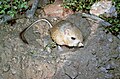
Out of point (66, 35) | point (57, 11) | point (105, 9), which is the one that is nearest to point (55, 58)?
point (66, 35)

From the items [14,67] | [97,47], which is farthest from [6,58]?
[97,47]

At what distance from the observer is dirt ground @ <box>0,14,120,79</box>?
146 inches

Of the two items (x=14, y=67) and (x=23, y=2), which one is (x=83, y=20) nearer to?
(x=23, y=2)

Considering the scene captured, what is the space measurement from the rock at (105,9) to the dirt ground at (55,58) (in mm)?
337

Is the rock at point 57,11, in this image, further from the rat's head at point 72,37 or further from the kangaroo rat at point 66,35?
the rat's head at point 72,37

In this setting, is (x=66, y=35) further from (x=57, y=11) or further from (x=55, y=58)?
(x=57, y=11)

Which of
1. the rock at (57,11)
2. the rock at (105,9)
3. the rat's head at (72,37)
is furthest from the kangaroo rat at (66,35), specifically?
the rock at (105,9)

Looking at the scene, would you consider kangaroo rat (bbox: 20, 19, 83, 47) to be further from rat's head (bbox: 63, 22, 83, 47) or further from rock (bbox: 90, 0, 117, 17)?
rock (bbox: 90, 0, 117, 17)

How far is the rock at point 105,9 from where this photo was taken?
4418 millimetres

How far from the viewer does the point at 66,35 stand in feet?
13.1

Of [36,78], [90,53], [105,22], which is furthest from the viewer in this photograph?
[105,22]

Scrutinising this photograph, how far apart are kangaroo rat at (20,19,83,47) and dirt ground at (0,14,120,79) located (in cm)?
9

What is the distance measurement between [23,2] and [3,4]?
0.32 metres

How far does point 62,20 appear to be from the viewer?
4320 millimetres
